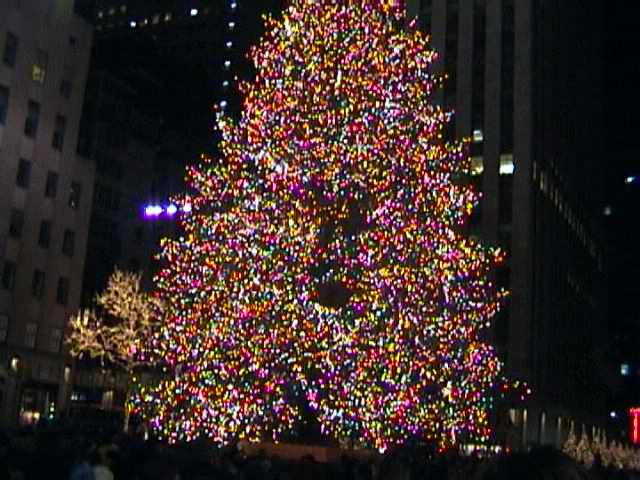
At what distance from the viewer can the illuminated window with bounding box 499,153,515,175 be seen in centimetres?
5874

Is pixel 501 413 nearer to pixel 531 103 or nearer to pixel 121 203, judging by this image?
pixel 531 103

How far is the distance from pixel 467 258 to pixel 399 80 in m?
6.16

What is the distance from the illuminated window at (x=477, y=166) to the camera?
59281 mm

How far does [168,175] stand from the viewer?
81188 millimetres

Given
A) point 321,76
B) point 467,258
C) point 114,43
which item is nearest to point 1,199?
point 321,76

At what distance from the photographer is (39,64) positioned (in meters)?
50.2

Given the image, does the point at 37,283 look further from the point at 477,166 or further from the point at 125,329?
the point at 477,166

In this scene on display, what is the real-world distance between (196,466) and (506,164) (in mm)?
52664

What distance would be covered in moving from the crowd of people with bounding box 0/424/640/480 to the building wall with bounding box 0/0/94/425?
2876cm

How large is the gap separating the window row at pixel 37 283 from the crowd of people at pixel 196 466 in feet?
92.9

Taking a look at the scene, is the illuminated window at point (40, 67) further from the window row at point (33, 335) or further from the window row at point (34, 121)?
the window row at point (33, 335)

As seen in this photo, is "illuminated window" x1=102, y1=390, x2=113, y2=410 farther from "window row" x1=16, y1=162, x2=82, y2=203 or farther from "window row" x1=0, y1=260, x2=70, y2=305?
"window row" x1=16, y1=162, x2=82, y2=203

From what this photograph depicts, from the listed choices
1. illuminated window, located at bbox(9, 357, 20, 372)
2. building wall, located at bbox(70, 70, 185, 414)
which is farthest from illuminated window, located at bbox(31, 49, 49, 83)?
illuminated window, located at bbox(9, 357, 20, 372)

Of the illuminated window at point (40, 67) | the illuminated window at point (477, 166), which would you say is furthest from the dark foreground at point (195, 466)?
the illuminated window at point (477, 166)
